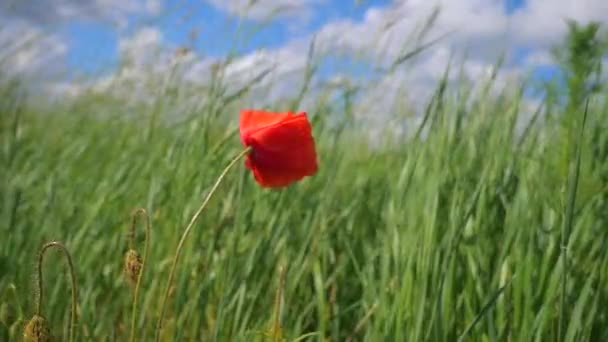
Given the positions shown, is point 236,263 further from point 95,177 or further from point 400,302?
point 95,177

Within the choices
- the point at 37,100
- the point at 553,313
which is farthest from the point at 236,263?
the point at 37,100

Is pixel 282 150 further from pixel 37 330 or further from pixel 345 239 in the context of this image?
pixel 345 239

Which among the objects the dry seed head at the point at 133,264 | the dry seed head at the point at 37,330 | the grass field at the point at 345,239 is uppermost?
the dry seed head at the point at 133,264

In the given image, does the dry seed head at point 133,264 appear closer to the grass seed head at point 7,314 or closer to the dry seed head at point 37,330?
the dry seed head at point 37,330

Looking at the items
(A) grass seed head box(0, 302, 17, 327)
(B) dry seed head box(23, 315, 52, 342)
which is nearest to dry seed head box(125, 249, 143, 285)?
(B) dry seed head box(23, 315, 52, 342)

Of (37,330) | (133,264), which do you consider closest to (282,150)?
(133,264)

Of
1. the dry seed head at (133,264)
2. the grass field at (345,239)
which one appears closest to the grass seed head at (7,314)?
the grass field at (345,239)

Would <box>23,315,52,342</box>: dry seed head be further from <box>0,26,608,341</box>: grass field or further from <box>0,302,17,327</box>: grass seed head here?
<box>0,302,17,327</box>: grass seed head
